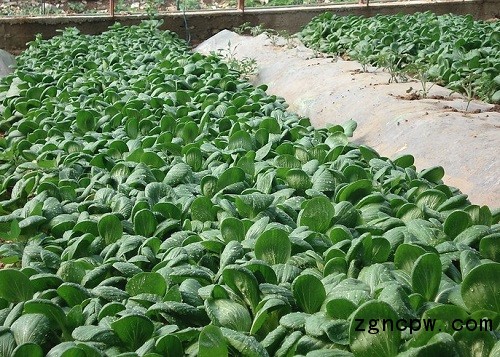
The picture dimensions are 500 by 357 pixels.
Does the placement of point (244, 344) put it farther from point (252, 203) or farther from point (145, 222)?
point (145, 222)

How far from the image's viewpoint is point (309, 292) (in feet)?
8.13

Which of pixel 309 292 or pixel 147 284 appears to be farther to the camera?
pixel 147 284

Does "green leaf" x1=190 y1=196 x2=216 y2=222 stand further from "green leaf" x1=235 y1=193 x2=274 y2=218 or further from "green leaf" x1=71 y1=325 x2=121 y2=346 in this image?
"green leaf" x1=71 y1=325 x2=121 y2=346

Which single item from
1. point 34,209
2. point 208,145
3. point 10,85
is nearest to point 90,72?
point 10,85

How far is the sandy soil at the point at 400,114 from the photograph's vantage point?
4449 millimetres

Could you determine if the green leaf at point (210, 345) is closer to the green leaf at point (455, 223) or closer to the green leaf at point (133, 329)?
the green leaf at point (133, 329)

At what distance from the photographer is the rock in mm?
8289

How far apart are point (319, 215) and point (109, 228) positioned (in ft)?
3.12

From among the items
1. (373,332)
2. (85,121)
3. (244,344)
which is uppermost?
(373,332)

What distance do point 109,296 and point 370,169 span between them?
183 cm

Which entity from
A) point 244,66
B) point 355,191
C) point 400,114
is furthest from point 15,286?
point 244,66

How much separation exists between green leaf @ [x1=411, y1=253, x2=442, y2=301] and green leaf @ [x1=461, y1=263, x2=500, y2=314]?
141mm

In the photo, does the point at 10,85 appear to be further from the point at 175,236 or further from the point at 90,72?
the point at 175,236

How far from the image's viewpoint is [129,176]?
4.00 m
